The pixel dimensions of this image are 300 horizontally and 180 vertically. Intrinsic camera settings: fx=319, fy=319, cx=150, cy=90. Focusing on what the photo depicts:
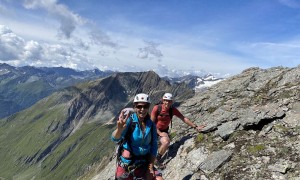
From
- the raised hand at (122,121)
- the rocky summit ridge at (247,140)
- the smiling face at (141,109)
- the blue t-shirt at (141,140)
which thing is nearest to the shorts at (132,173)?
the blue t-shirt at (141,140)

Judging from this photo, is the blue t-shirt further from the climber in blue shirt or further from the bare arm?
the bare arm

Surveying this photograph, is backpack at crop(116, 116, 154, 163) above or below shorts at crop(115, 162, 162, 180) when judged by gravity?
above

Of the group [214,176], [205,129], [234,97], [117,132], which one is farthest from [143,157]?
[234,97]

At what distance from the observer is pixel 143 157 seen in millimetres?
13000

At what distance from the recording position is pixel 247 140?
17062 mm

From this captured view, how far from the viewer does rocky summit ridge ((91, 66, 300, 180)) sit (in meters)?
14.7

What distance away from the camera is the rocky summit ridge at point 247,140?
14.7 metres

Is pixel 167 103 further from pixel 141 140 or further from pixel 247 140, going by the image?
pixel 141 140

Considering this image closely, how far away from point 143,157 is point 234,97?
49.6ft

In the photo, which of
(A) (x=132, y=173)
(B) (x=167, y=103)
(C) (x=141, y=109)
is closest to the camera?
(C) (x=141, y=109)

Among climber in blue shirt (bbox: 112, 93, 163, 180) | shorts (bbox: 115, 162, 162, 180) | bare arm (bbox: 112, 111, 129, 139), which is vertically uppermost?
bare arm (bbox: 112, 111, 129, 139)

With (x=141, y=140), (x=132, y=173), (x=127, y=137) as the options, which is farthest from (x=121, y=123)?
(x=132, y=173)

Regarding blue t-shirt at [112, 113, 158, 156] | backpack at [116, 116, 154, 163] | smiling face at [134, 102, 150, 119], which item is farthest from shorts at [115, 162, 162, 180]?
smiling face at [134, 102, 150, 119]

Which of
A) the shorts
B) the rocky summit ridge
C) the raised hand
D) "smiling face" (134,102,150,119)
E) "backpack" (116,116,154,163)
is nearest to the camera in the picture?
the raised hand
